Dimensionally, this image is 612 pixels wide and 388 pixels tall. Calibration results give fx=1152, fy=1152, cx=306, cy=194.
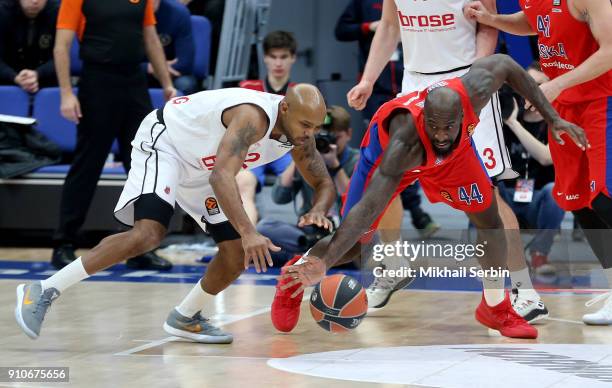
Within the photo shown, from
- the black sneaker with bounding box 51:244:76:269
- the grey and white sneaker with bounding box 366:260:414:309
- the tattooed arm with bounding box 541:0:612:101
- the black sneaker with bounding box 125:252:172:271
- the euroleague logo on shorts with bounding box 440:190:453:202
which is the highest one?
the tattooed arm with bounding box 541:0:612:101

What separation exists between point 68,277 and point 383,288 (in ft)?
6.76

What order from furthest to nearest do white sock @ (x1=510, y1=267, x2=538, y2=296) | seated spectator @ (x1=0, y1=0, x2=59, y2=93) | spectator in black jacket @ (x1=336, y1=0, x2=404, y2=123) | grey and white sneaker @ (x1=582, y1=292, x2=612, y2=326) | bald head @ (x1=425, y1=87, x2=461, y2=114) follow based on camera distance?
1. spectator in black jacket @ (x1=336, y1=0, x2=404, y2=123)
2. seated spectator @ (x1=0, y1=0, x2=59, y2=93)
3. white sock @ (x1=510, y1=267, x2=538, y2=296)
4. grey and white sneaker @ (x1=582, y1=292, x2=612, y2=326)
5. bald head @ (x1=425, y1=87, x2=461, y2=114)

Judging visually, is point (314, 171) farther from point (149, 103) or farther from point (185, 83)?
point (185, 83)

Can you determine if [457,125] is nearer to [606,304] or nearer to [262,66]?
[606,304]

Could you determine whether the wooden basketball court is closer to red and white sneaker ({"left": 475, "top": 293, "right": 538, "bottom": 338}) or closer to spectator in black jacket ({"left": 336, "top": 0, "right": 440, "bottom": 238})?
red and white sneaker ({"left": 475, "top": 293, "right": 538, "bottom": 338})

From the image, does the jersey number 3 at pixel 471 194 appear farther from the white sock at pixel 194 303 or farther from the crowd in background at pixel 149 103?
the crowd in background at pixel 149 103

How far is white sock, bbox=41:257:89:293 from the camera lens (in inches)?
222

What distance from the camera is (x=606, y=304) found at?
6453 mm

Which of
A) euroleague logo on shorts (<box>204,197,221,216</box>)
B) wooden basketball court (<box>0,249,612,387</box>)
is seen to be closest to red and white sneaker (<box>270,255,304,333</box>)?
wooden basketball court (<box>0,249,612,387</box>)

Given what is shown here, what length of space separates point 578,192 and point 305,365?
207 cm

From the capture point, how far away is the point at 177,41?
10344 millimetres

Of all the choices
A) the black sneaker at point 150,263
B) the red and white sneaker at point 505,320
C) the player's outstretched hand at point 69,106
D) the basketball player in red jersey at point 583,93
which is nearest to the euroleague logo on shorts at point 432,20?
the basketball player in red jersey at point 583,93

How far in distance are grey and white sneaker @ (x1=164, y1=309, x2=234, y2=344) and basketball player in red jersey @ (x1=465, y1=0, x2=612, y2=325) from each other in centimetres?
205

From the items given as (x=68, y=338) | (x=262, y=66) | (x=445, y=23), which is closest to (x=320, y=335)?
(x=68, y=338)
